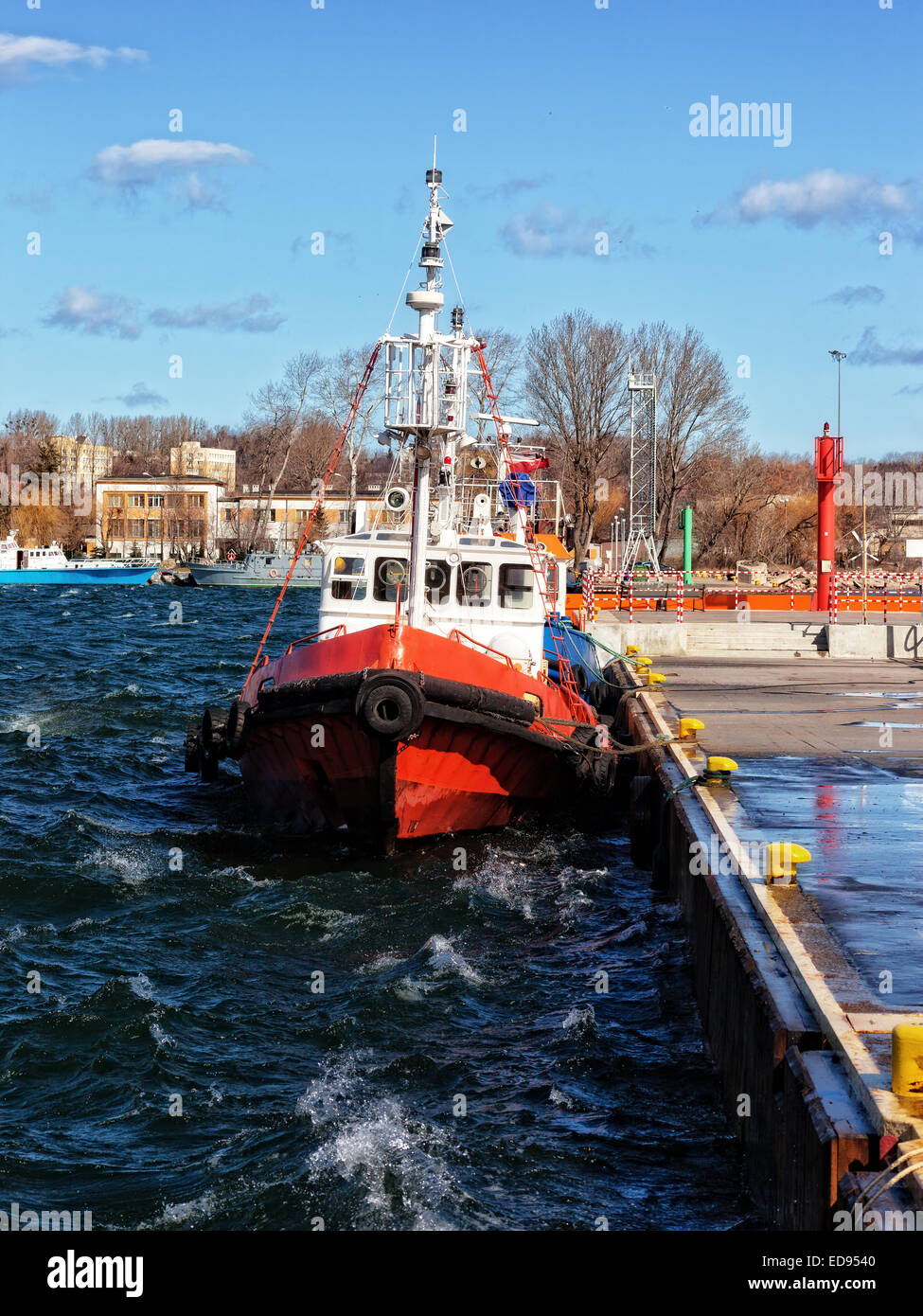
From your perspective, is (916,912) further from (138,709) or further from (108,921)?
(138,709)

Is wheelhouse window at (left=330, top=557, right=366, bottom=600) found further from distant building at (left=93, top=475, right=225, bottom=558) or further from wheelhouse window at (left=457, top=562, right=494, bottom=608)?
distant building at (left=93, top=475, right=225, bottom=558)

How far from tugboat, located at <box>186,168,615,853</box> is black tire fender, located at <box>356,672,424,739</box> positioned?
0.01m

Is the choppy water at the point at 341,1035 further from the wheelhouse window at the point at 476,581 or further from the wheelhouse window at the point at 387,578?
the wheelhouse window at the point at 387,578

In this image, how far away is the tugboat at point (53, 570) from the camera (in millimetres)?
83250

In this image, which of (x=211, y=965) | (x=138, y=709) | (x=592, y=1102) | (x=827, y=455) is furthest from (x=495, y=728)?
(x=827, y=455)

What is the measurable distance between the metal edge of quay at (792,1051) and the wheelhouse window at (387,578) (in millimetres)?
6247

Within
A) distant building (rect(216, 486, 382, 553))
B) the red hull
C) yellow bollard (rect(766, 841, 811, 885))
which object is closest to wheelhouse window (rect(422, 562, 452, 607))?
the red hull

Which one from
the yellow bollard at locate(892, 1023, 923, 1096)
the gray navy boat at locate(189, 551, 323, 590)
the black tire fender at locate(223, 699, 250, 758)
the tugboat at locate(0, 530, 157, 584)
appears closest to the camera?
the yellow bollard at locate(892, 1023, 923, 1096)

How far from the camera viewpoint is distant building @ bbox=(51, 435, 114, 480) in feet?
369

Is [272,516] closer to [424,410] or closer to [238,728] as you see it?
[238,728]

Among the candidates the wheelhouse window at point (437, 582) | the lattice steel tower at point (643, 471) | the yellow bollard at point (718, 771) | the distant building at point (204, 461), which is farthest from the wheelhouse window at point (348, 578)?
the distant building at point (204, 461)

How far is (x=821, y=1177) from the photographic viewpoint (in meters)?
5.26

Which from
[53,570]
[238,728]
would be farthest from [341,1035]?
[53,570]
